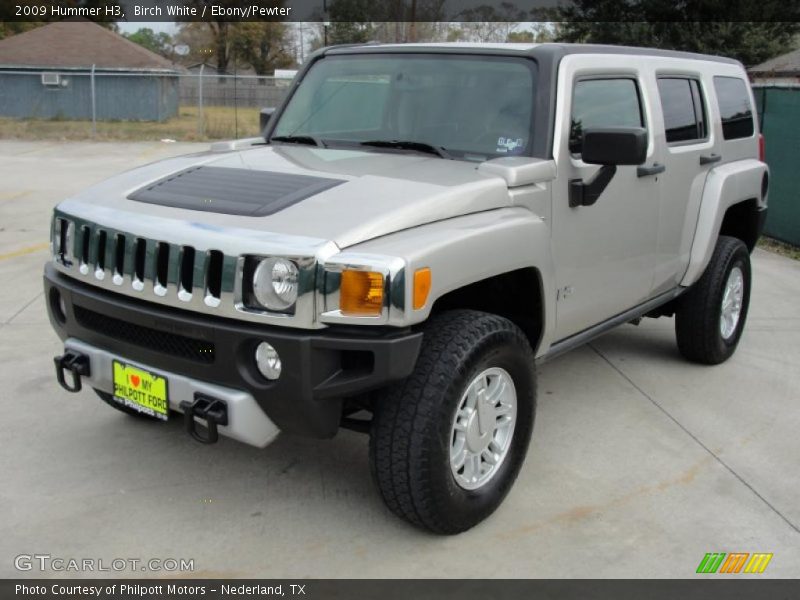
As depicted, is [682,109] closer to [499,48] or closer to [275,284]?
[499,48]

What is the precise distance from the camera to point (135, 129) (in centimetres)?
2811

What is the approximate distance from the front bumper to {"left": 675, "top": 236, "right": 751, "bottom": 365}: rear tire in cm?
294

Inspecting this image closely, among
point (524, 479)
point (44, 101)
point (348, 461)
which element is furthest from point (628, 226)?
point (44, 101)

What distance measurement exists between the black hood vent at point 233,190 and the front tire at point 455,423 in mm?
733

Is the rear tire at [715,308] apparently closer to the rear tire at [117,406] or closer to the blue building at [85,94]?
the rear tire at [117,406]

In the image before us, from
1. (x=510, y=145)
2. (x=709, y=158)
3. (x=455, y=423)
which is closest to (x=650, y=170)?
(x=709, y=158)

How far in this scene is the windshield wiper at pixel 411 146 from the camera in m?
4.11

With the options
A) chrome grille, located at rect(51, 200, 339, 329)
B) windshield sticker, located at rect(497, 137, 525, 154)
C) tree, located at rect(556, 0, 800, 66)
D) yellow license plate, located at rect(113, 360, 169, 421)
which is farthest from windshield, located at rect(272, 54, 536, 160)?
tree, located at rect(556, 0, 800, 66)

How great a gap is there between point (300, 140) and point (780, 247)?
24.8ft

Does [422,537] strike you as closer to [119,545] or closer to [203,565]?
[203,565]

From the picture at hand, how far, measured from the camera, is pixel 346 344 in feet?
9.89

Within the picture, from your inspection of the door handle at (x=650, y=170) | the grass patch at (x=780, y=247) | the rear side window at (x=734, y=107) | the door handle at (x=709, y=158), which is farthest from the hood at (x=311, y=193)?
the grass patch at (x=780, y=247)

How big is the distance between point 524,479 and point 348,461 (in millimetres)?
831

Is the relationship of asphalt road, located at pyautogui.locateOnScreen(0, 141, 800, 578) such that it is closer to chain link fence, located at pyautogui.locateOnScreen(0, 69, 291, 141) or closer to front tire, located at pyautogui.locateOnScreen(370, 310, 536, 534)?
front tire, located at pyautogui.locateOnScreen(370, 310, 536, 534)
